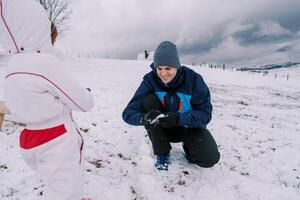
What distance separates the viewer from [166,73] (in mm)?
4113

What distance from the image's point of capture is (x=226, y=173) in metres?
4.36

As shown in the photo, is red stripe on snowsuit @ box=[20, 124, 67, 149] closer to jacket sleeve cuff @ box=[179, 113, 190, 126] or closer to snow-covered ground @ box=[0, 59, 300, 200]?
snow-covered ground @ box=[0, 59, 300, 200]

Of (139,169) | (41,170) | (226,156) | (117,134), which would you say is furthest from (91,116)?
(41,170)

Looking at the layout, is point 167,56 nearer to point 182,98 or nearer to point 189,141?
point 182,98

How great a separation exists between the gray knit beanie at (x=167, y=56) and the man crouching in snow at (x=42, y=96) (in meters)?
1.54

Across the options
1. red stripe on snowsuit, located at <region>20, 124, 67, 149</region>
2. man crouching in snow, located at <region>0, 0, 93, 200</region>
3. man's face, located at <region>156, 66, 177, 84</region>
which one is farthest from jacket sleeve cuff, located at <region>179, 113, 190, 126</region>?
red stripe on snowsuit, located at <region>20, 124, 67, 149</region>

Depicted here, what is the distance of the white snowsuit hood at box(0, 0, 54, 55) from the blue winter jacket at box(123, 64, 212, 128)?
6.69 ft

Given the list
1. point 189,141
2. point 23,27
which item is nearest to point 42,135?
point 23,27

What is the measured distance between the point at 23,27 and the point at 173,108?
2.62 metres

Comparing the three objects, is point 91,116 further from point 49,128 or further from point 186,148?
point 49,128

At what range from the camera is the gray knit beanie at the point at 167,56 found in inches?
155

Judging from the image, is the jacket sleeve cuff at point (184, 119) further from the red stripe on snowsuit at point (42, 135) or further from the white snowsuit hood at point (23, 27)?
the white snowsuit hood at point (23, 27)

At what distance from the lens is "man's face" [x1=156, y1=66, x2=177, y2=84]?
13.4ft

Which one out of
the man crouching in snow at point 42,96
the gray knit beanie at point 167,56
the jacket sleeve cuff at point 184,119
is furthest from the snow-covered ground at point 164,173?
the gray knit beanie at point 167,56
